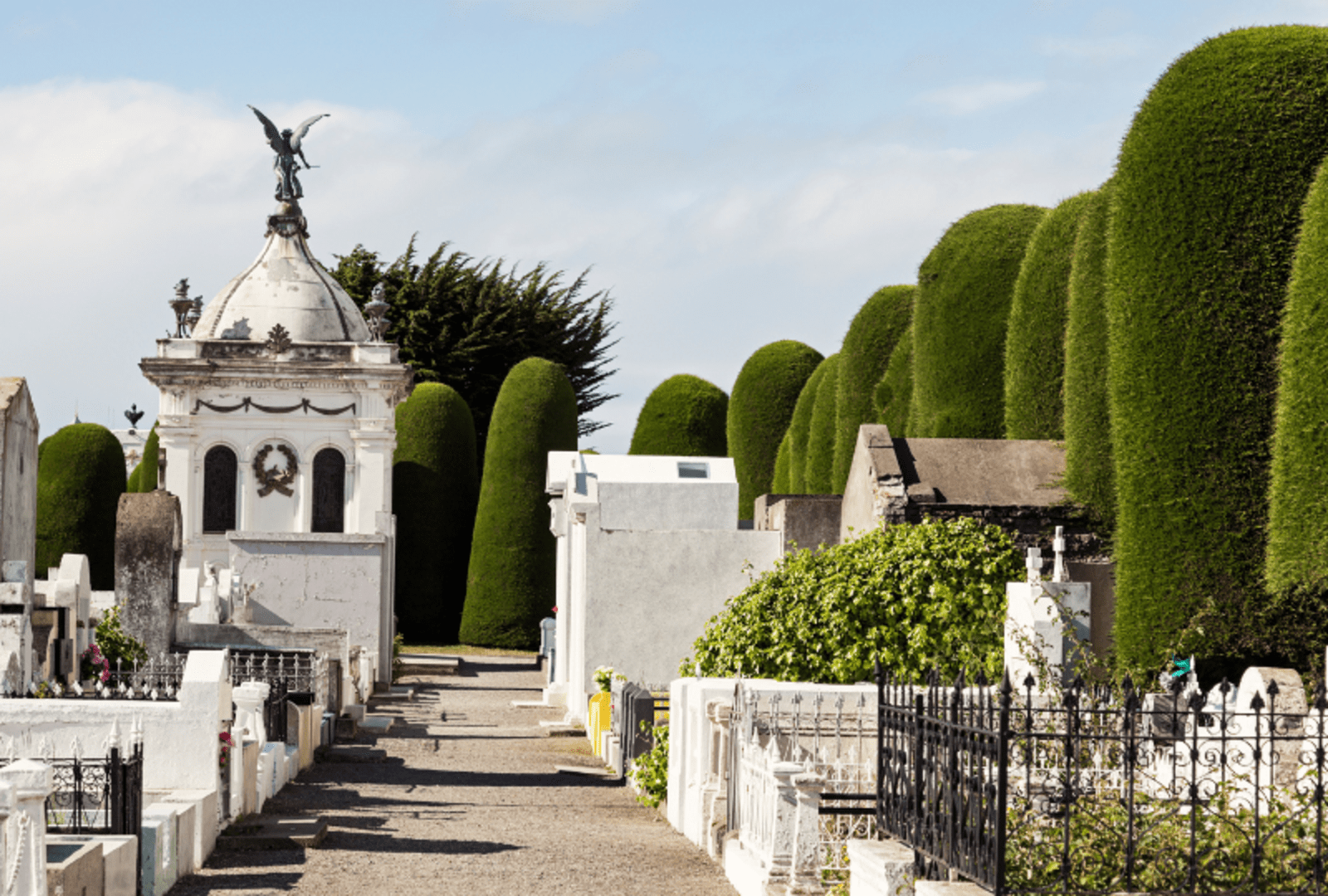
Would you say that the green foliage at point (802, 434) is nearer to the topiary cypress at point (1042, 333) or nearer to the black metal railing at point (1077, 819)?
the topiary cypress at point (1042, 333)

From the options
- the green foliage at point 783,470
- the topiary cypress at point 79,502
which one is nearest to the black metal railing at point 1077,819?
the green foliage at point 783,470

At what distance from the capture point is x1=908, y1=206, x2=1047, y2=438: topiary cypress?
19.5 metres

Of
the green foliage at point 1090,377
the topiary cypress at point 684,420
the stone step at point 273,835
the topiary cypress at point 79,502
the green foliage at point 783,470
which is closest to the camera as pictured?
the stone step at point 273,835

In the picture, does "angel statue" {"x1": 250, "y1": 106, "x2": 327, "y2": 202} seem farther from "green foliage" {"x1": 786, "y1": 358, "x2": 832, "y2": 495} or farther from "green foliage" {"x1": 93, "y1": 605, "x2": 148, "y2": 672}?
"green foliage" {"x1": 93, "y1": 605, "x2": 148, "y2": 672}

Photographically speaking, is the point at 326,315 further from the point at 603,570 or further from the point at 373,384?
the point at 603,570

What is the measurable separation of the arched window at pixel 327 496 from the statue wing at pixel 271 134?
753cm

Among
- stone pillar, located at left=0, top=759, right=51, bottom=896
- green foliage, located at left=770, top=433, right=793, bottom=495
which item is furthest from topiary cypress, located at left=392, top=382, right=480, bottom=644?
stone pillar, located at left=0, top=759, right=51, bottom=896

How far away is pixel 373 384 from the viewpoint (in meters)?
33.8

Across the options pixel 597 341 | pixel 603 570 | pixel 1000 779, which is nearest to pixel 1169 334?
pixel 603 570

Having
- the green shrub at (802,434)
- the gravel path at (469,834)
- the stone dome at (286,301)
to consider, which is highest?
the stone dome at (286,301)

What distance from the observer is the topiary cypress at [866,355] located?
24578 mm

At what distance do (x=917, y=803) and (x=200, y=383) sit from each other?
97.8ft

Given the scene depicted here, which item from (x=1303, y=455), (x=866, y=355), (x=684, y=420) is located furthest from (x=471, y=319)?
(x=1303, y=455)

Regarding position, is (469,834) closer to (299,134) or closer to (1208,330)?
(1208,330)
